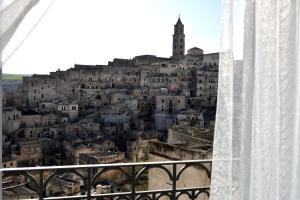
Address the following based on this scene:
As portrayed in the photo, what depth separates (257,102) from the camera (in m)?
1.24

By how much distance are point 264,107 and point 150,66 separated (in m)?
39.0

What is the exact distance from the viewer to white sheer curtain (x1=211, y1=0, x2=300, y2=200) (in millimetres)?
1233

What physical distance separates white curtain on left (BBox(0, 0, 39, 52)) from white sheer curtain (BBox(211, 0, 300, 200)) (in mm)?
650

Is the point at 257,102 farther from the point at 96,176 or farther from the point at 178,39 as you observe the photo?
the point at 178,39

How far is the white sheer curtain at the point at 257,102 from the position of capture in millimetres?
1233

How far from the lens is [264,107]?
4.07ft

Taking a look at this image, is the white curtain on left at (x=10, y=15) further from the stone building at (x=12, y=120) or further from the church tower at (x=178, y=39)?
the church tower at (x=178, y=39)

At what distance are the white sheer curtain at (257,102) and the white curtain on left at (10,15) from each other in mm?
650

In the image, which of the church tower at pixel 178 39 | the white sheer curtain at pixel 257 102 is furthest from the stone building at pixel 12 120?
the church tower at pixel 178 39

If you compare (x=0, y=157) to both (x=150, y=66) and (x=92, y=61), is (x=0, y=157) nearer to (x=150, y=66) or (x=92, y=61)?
(x=150, y=66)

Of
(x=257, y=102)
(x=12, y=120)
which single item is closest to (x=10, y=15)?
(x=257, y=102)

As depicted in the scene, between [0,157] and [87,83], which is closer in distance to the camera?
[0,157]

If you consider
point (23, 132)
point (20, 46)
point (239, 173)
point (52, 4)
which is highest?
point (52, 4)

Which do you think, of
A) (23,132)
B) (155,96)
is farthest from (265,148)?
(155,96)
